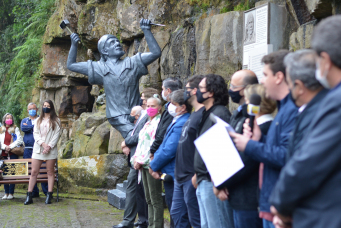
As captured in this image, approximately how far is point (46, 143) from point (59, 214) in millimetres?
1554

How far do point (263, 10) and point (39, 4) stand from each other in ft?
47.8

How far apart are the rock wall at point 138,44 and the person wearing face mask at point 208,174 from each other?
1.51 m

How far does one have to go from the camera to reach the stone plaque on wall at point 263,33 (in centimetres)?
518

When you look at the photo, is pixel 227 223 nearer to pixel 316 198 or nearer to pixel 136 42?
pixel 316 198

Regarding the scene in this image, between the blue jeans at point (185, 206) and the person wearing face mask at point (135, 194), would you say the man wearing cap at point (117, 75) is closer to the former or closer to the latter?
the person wearing face mask at point (135, 194)

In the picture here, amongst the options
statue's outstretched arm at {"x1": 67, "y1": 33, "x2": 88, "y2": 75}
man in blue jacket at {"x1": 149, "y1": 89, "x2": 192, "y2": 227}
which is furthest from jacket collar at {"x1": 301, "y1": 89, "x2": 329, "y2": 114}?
statue's outstretched arm at {"x1": 67, "y1": 33, "x2": 88, "y2": 75}

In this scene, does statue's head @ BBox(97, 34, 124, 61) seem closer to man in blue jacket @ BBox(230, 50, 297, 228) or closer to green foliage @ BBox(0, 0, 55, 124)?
man in blue jacket @ BBox(230, 50, 297, 228)

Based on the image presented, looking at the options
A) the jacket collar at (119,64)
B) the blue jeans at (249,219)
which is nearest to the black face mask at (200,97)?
the blue jeans at (249,219)

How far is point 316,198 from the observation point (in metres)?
1.61

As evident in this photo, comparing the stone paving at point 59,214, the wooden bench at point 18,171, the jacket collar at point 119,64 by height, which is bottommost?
the stone paving at point 59,214

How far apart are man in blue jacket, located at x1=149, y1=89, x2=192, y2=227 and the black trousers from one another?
126 cm

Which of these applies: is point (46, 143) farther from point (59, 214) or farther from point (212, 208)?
point (212, 208)

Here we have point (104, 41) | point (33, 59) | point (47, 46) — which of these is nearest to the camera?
point (104, 41)

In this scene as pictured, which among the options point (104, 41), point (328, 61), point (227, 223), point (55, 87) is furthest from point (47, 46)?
point (328, 61)
